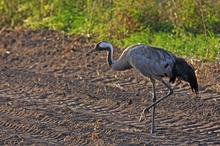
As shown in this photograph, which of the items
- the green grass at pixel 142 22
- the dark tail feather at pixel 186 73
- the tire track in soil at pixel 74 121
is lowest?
the tire track in soil at pixel 74 121

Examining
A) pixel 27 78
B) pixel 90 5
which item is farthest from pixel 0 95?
pixel 90 5

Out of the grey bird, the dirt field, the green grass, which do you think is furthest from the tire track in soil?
the green grass

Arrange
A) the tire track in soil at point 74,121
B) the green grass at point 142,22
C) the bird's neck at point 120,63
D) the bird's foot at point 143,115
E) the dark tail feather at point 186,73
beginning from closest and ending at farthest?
the tire track in soil at point 74,121, the dark tail feather at point 186,73, the bird's foot at point 143,115, the bird's neck at point 120,63, the green grass at point 142,22

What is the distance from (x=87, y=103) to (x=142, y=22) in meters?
3.81

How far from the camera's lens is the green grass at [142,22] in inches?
444

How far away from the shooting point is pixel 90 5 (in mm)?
13094

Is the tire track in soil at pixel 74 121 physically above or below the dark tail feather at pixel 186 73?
below

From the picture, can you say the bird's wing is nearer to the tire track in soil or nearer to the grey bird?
the grey bird

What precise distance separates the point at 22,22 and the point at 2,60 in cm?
236

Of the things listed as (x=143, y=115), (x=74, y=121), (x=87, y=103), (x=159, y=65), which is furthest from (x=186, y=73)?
(x=87, y=103)

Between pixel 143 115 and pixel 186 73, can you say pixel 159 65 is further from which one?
pixel 143 115

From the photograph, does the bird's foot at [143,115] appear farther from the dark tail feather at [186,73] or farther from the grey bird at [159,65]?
the dark tail feather at [186,73]

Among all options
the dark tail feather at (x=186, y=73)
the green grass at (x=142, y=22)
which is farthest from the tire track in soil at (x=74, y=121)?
the green grass at (x=142, y=22)

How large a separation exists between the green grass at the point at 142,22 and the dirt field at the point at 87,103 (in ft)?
1.80
